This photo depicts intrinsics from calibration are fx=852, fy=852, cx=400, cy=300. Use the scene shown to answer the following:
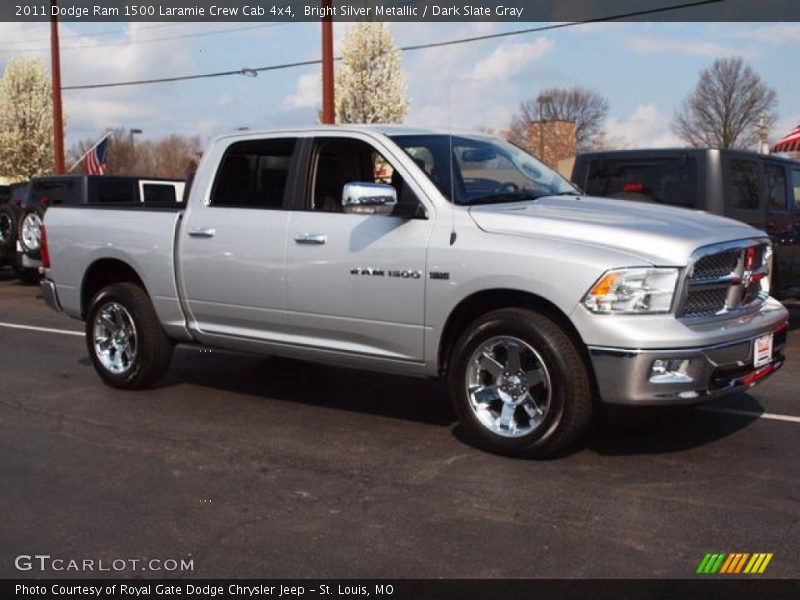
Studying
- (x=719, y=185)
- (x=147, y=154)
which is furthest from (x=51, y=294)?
(x=147, y=154)

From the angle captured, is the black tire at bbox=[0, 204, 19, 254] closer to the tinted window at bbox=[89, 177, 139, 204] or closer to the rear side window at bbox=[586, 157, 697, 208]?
the tinted window at bbox=[89, 177, 139, 204]

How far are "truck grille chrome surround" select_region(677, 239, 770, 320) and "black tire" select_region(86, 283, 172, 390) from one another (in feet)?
12.9

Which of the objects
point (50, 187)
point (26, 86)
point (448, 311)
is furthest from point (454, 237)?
point (26, 86)

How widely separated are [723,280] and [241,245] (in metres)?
3.08

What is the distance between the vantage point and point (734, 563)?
349cm

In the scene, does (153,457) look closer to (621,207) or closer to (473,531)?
(473,531)

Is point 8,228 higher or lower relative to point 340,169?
lower

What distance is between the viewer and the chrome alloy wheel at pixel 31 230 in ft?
43.7

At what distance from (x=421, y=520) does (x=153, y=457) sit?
1.85 m

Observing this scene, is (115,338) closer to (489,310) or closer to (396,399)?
(396,399)

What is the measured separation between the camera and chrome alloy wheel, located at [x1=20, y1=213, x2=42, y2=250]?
13320 mm

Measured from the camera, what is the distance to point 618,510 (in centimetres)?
406

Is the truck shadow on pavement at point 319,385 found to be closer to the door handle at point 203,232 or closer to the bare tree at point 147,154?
the door handle at point 203,232

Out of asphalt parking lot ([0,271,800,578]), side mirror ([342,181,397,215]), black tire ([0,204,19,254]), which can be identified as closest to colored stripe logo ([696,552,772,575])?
asphalt parking lot ([0,271,800,578])
